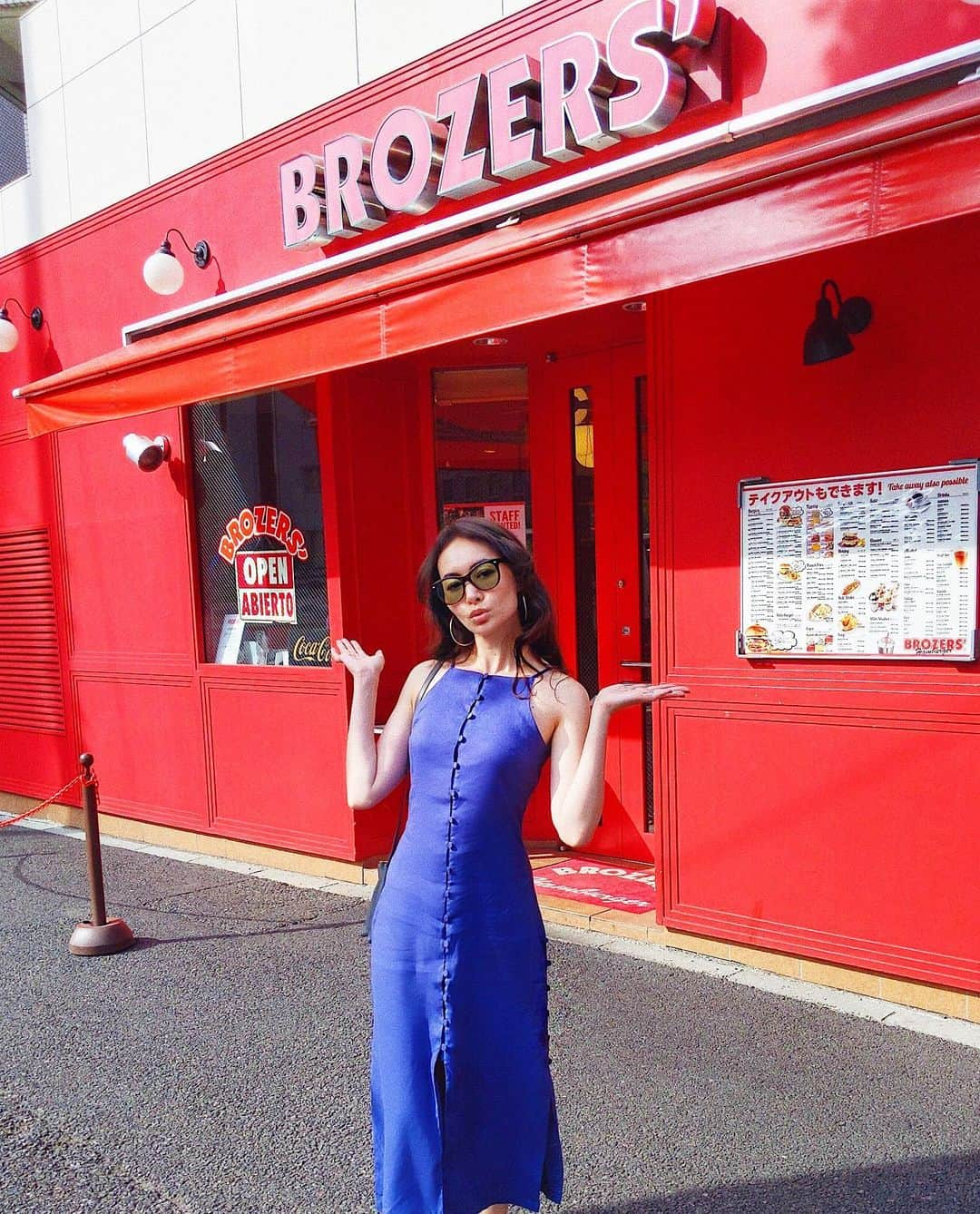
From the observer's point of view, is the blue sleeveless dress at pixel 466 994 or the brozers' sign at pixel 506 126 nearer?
the blue sleeveless dress at pixel 466 994

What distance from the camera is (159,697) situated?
7496mm

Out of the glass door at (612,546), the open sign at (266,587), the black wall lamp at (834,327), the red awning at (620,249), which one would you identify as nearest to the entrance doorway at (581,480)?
the glass door at (612,546)

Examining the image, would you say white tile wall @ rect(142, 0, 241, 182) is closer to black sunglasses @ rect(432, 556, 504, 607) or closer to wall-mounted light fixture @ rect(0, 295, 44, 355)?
wall-mounted light fixture @ rect(0, 295, 44, 355)

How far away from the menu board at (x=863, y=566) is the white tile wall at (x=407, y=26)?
3.04 meters

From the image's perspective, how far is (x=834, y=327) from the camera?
408cm

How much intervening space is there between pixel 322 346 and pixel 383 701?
2386 millimetres

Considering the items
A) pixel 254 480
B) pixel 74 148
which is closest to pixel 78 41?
pixel 74 148

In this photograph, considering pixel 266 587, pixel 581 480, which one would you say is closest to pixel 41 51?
pixel 266 587

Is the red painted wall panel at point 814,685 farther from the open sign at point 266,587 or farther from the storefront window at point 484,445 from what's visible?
the open sign at point 266,587

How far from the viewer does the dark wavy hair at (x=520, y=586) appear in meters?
2.57

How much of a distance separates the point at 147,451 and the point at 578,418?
300cm

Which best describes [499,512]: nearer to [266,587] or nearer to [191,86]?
[266,587]

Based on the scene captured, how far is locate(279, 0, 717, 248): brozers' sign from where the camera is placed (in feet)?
14.7

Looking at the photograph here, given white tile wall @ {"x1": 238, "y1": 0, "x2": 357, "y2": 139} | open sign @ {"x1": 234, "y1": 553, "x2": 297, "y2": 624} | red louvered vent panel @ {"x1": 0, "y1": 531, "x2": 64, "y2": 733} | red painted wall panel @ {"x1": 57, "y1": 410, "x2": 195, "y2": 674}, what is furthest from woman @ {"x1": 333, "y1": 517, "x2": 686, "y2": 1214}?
red louvered vent panel @ {"x1": 0, "y1": 531, "x2": 64, "y2": 733}
